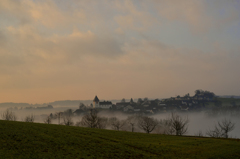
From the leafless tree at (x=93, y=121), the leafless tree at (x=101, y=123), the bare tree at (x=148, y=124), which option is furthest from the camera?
the leafless tree at (x=101, y=123)

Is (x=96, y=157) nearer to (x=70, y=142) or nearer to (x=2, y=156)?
(x=70, y=142)

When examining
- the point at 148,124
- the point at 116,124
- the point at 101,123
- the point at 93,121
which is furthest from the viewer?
the point at 101,123

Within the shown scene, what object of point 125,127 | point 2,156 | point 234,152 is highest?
point 2,156

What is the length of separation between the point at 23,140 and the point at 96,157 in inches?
420

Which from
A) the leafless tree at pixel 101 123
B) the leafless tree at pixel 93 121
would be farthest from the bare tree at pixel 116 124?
the leafless tree at pixel 93 121

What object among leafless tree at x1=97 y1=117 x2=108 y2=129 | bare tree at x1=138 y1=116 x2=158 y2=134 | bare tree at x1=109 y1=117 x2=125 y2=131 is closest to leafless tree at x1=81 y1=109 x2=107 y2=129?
leafless tree at x1=97 y1=117 x2=108 y2=129

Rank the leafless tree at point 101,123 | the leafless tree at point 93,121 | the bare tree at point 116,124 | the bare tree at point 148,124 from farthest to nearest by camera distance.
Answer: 1. the bare tree at point 116,124
2. the leafless tree at point 101,123
3. the leafless tree at point 93,121
4. the bare tree at point 148,124

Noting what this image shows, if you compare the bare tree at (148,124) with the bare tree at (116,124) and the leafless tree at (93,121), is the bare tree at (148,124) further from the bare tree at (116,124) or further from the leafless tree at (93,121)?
the leafless tree at (93,121)

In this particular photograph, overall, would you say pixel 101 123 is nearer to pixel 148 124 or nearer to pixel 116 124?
pixel 116 124

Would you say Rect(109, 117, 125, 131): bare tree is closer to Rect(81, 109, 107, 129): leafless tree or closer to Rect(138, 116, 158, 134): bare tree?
Rect(81, 109, 107, 129): leafless tree

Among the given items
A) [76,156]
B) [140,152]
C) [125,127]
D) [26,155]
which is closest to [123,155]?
[140,152]

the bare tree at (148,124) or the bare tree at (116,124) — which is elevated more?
the bare tree at (148,124)

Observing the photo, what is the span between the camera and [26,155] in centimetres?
1869

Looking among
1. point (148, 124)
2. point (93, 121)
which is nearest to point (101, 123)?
point (148, 124)
